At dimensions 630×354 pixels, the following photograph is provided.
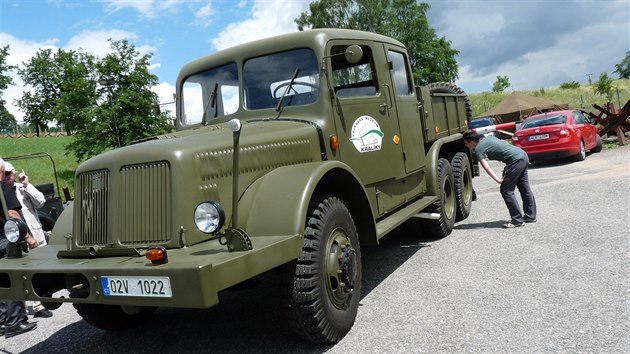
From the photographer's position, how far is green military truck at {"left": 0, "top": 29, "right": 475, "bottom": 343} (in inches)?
111

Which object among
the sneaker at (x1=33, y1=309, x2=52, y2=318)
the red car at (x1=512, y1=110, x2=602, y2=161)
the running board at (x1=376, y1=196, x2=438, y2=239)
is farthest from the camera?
the red car at (x1=512, y1=110, x2=602, y2=161)

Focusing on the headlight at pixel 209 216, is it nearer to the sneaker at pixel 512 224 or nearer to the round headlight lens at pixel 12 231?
the round headlight lens at pixel 12 231

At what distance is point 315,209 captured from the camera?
3438 mm

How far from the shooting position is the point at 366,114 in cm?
466

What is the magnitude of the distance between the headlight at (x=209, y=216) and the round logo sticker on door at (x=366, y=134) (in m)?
1.85

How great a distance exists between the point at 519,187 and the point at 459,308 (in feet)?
11.7

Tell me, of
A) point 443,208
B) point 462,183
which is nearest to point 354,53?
point 443,208

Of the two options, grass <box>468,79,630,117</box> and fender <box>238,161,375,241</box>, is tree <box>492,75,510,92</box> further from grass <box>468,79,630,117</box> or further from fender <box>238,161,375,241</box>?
fender <box>238,161,375,241</box>

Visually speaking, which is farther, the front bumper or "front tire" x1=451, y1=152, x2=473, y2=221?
"front tire" x1=451, y1=152, x2=473, y2=221

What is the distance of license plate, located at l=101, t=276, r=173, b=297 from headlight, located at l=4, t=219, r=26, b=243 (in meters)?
0.99

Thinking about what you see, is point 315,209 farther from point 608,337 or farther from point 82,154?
point 82,154

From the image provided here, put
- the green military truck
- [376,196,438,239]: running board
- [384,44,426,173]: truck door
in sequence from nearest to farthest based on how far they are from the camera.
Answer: the green military truck → [376,196,438,239]: running board → [384,44,426,173]: truck door

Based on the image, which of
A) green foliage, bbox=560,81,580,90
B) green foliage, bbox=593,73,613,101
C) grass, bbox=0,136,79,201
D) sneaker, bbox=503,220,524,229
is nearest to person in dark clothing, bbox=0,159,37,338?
sneaker, bbox=503,220,524,229

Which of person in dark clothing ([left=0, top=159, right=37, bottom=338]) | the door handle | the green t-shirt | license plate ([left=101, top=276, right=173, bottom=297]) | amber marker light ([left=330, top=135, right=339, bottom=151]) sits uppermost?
the door handle
